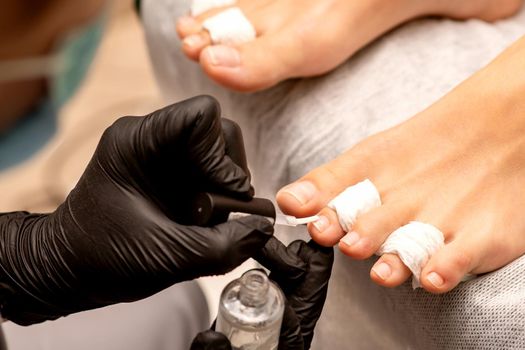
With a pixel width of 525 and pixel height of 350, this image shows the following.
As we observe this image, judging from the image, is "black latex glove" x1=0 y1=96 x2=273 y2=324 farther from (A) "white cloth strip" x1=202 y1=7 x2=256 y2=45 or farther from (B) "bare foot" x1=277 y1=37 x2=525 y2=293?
(A) "white cloth strip" x1=202 y1=7 x2=256 y2=45

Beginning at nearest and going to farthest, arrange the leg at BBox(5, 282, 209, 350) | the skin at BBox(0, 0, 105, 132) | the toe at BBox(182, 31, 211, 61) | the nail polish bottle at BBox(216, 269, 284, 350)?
1. the nail polish bottle at BBox(216, 269, 284, 350)
2. the leg at BBox(5, 282, 209, 350)
3. the toe at BBox(182, 31, 211, 61)
4. the skin at BBox(0, 0, 105, 132)

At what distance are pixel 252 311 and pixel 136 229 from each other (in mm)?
134

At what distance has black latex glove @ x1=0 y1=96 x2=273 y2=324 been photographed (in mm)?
608

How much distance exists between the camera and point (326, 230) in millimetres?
714

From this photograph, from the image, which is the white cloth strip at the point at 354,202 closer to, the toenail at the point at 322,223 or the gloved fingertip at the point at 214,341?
the toenail at the point at 322,223

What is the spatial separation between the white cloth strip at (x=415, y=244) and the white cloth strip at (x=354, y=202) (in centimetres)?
4

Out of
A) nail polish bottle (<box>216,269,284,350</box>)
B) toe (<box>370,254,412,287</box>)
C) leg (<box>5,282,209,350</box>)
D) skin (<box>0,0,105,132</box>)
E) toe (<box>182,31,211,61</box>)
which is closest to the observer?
nail polish bottle (<box>216,269,284,350</box>)

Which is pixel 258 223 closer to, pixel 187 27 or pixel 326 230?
pixel 326 230

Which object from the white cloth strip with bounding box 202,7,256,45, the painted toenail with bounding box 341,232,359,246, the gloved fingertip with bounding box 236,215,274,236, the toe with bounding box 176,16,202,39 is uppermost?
the toe with bounding box 176,16,202,39

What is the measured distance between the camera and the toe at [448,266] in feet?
2.16

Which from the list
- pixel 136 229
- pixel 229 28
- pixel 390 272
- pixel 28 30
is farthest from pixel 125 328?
pixel 28 30

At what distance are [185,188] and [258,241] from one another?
0.09 m

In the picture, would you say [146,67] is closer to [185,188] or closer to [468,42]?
[468,42]

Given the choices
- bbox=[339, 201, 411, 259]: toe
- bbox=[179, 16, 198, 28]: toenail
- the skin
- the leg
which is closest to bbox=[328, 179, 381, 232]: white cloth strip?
bbox=[339, 201, 411, 259]: toe
